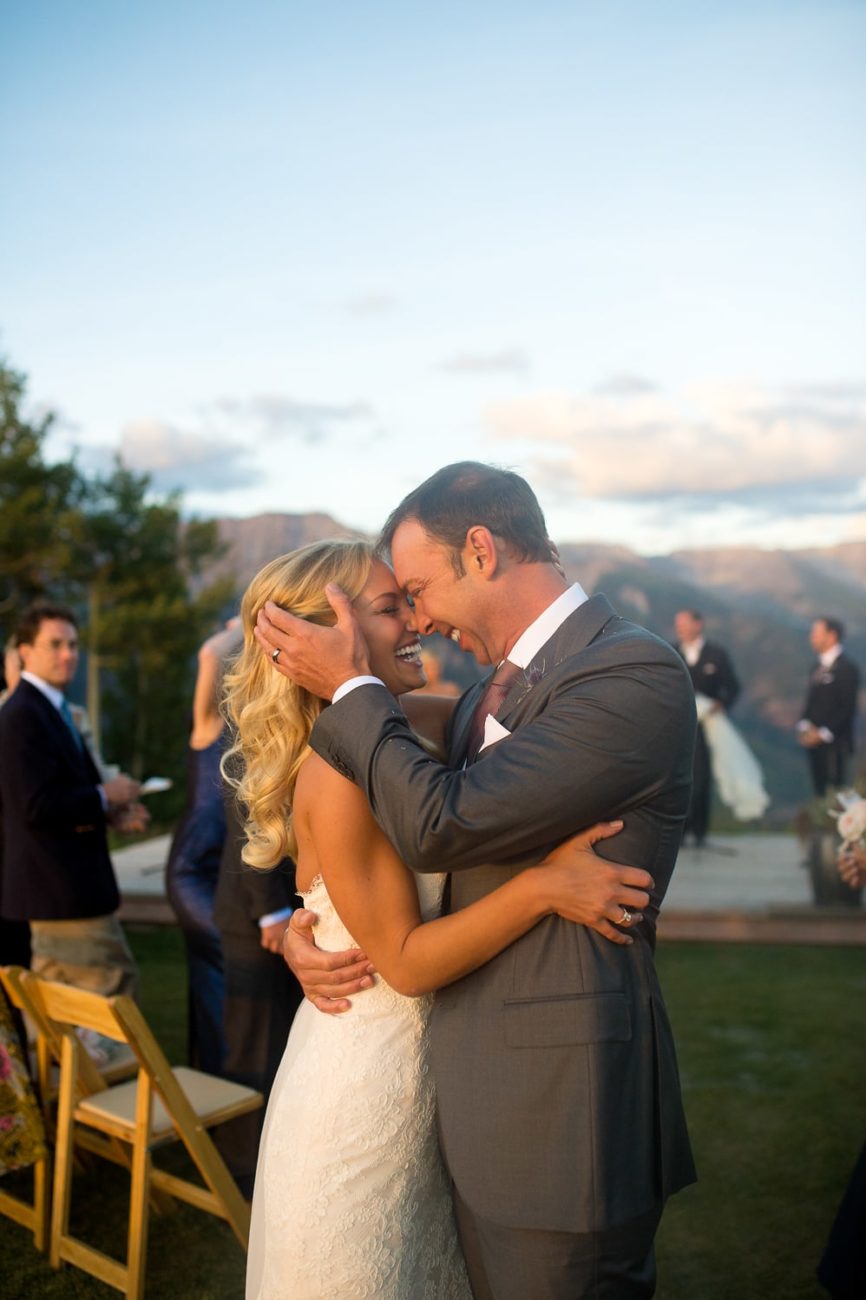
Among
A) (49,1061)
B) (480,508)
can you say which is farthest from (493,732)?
(49,1061)

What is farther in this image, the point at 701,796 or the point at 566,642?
the point at 701,796

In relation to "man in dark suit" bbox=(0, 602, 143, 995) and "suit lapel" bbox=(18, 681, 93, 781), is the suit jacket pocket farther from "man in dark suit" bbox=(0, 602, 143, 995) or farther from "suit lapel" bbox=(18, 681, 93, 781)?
"suit lapel" bbox=(18, 681, 93, 781)

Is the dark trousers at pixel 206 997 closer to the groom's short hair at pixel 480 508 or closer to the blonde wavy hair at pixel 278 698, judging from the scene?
the blonde wavy hair at pixel 278 698

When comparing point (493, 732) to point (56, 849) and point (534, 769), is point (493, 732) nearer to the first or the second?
point (534, 769)

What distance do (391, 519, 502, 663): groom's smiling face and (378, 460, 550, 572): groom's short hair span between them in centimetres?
3

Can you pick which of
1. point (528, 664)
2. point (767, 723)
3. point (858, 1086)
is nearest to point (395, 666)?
point (528, 664)

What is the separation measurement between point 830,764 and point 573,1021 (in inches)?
419

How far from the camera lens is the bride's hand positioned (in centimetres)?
182

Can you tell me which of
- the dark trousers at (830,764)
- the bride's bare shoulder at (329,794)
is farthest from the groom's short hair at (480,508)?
the dark trousers at (830,764)

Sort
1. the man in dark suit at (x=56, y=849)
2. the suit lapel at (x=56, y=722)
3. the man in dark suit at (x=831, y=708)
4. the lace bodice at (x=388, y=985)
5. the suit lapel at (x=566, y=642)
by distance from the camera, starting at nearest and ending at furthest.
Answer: the suit lapel at (x=566, y=642) < the lace bodice at (x=388, y=985) < the man in dark suit at (x=56, y=849) < the suit lapel at (x=56, y=722) < the man in dark suit at (x=831, y=708)

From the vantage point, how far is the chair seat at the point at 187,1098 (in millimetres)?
3578

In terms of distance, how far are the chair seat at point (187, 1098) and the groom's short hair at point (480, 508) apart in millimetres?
2294

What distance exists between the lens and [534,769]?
1791 millimetres

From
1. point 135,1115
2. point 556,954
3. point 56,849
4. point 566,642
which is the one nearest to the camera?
point 556,954
